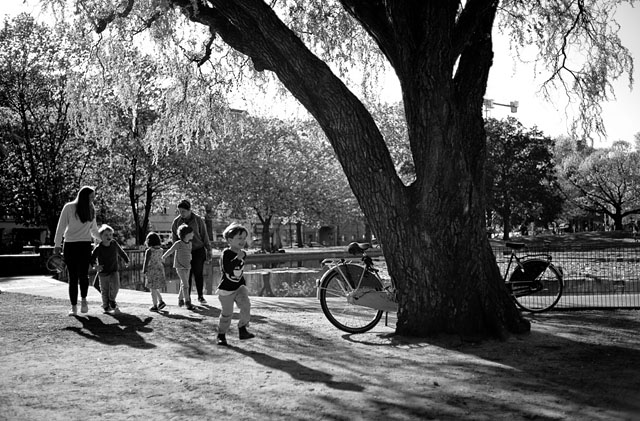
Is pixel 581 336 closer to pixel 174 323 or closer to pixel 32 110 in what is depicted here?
pixel 174 323

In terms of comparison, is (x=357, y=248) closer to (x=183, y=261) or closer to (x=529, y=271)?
(x=529, y=271)

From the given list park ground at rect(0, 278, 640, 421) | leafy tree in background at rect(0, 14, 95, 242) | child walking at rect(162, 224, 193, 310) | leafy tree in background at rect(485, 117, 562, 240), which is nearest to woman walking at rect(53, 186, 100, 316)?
park ground at rect(0, 278, 640, 421)

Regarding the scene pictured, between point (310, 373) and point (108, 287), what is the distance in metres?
5.17

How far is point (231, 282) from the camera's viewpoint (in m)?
6.64

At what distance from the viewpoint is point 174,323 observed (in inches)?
319

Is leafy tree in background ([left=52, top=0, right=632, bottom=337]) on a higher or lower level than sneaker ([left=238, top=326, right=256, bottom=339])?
higher

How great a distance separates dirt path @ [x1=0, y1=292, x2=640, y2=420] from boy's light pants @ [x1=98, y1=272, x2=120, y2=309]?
129cm

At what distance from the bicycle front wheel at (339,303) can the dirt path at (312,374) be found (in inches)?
7.1

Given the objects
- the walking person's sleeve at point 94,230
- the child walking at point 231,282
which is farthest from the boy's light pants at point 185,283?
the child walking at point 231,282

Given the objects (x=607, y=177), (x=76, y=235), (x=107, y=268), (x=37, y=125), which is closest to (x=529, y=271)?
(x=107, y=268)

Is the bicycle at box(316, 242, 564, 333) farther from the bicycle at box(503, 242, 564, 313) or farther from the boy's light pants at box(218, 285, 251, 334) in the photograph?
the bicycle at box(503, 242, 564, 313)

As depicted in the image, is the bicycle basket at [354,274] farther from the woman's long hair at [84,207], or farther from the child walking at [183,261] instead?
the woman's long hair at [84,207]

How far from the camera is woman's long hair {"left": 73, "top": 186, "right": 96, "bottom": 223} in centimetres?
868

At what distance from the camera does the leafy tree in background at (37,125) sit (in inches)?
981
